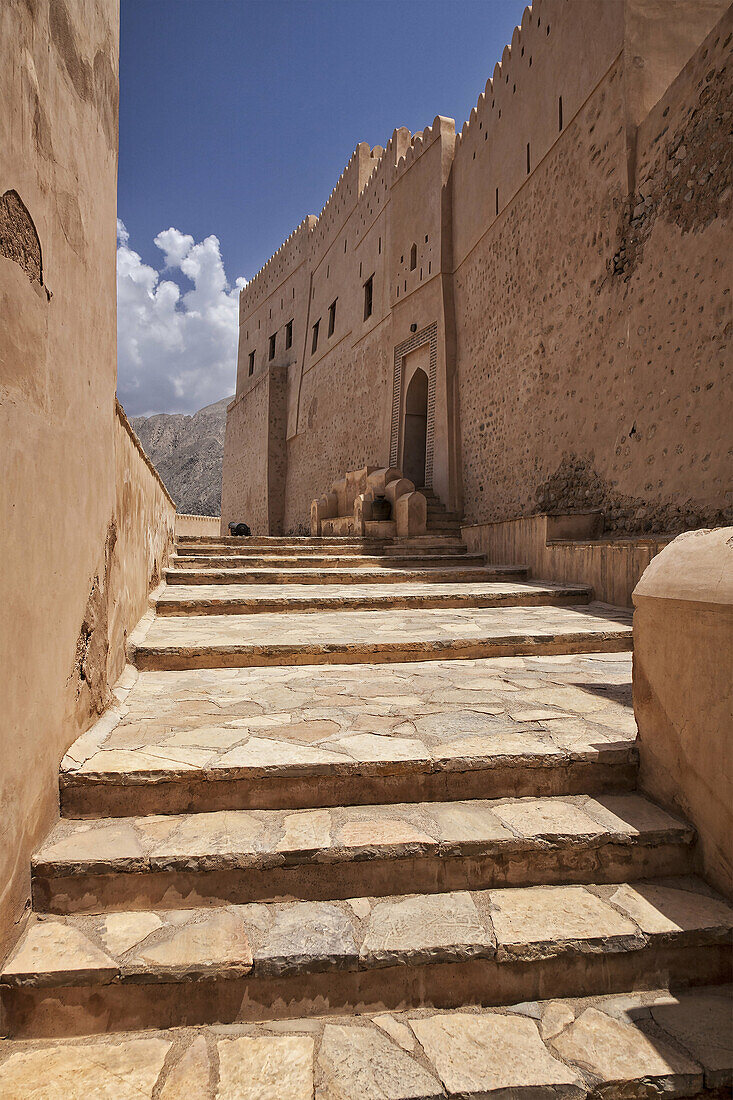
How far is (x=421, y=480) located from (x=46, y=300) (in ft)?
40.8

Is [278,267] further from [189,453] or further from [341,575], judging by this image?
[189,453]

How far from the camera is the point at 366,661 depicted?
12.4 feet

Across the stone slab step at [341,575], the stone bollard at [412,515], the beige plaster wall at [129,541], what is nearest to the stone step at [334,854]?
the beige plaster wall at [129,541]

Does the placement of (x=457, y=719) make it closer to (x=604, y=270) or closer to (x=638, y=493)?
(x=638, y=493)

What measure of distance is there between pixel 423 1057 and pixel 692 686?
51.3 inches

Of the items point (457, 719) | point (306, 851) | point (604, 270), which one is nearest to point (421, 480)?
point (604, 270)

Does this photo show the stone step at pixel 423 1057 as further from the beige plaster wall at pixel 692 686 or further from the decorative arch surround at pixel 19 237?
the decorative arch surround at pixel 19 237

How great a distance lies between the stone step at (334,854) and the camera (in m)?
1.70

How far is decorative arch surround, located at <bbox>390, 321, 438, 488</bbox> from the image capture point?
1249cm

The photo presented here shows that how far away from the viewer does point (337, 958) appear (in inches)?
59.9

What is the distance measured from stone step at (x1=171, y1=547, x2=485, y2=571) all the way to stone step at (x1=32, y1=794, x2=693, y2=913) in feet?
15.8

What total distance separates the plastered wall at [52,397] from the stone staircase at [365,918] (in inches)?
9.0

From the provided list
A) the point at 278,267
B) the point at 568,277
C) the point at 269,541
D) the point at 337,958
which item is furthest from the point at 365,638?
the point at 278,267

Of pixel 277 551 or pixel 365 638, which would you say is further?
pixel 277 551
